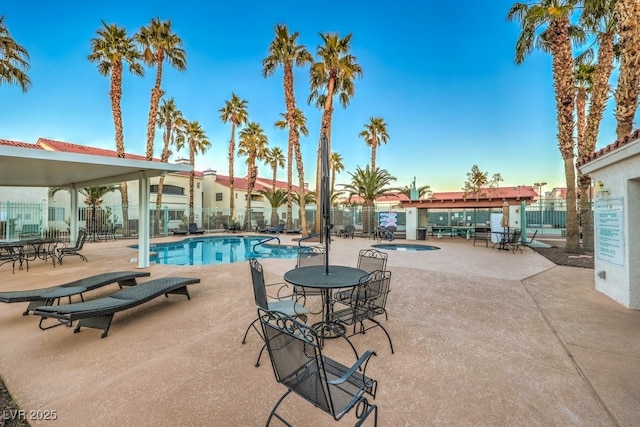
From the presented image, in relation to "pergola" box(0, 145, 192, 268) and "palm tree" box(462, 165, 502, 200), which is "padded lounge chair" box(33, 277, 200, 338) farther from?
"palm tree" box(462, 165, 502, 200)

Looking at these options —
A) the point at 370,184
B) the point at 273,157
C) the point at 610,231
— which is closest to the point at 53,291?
the point at 610,231

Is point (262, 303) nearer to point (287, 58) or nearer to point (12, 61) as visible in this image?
point (287, 58)

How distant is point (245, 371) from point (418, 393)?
5.75 ft

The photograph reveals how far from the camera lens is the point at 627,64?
307 inches

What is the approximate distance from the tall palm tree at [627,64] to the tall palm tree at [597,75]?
2304 millimetres

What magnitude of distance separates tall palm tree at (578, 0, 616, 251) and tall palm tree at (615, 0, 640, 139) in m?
2.30

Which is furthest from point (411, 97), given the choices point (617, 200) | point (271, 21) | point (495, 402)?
point (495, 402)

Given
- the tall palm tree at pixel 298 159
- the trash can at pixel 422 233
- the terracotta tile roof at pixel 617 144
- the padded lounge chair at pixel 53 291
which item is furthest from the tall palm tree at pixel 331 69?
the terracotta tile roof at pixel 617 144

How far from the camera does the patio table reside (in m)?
3.44

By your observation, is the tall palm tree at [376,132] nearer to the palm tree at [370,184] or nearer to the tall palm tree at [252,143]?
the palm tree at [370,184]

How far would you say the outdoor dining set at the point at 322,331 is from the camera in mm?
1848

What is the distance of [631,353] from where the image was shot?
3309 millimetres

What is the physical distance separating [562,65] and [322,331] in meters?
13.3

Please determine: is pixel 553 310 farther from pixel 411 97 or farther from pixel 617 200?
pixel 411 97
